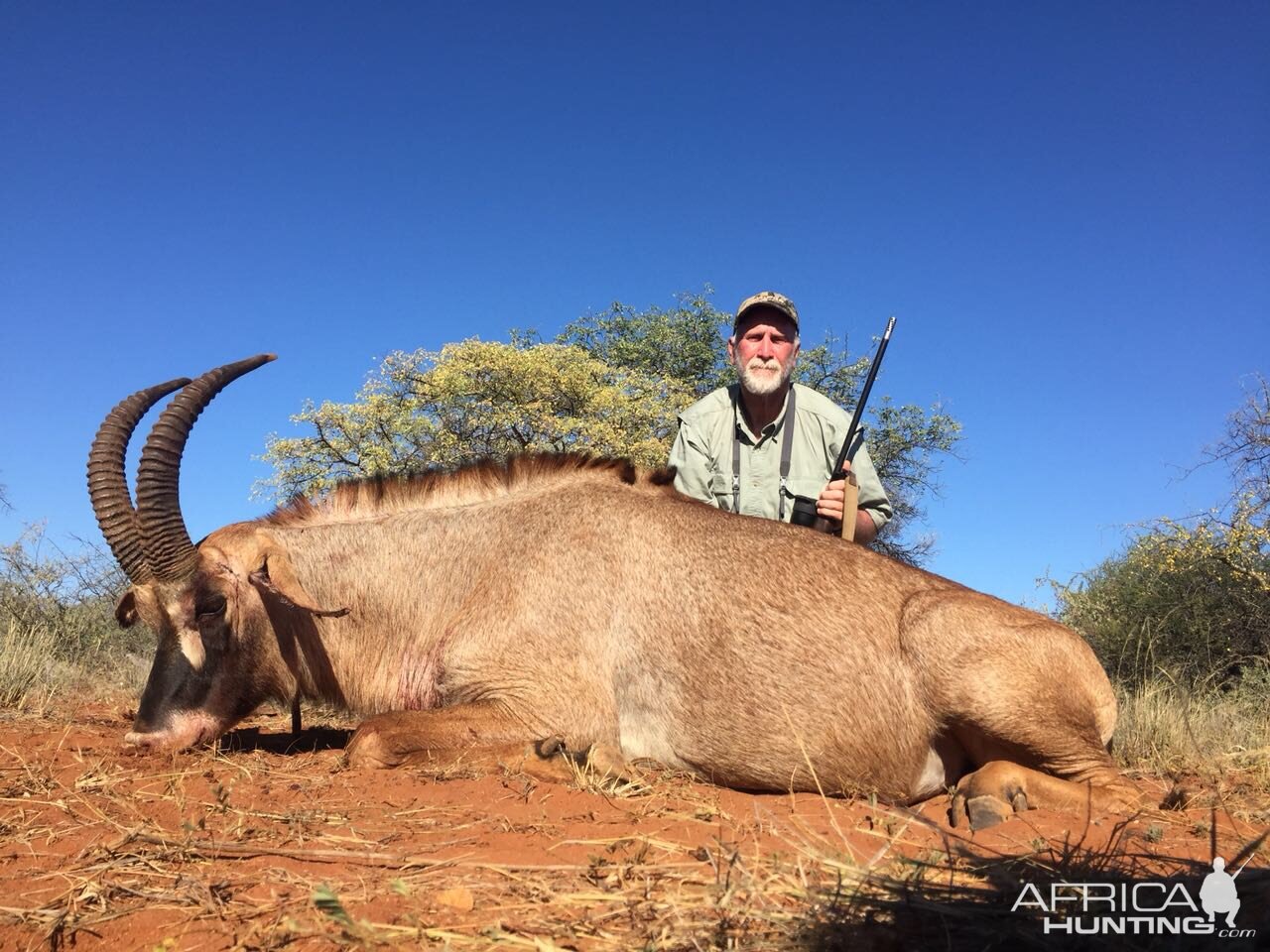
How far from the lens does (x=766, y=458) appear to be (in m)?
7.35

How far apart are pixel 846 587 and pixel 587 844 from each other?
2.20m

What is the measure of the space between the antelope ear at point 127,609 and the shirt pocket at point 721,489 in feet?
13.8

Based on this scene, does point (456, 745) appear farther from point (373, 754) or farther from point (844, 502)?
point (844, 502)

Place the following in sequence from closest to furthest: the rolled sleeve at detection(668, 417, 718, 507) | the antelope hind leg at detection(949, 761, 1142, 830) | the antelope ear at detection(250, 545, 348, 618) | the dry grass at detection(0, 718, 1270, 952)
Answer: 1. the dry grass at detection(0, 718, 1270, 952)
2. the antelope hind leg at detection(949, 761, 1142, 830)
3. the antelope ear at detection(250, 545, 348, 618)
4. the rolled sleeve at detection(668, 417, 718, 507)

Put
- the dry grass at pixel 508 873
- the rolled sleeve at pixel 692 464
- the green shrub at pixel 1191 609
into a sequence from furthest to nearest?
the green shrub at pixel 1191 609, the rolled sleeve at pixel 692 464, the dry grass at pixel 508 873

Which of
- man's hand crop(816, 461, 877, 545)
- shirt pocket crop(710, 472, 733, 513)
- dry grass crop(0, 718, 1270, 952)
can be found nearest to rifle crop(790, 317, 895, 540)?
man's hand crop(816, 461, 877, 545)

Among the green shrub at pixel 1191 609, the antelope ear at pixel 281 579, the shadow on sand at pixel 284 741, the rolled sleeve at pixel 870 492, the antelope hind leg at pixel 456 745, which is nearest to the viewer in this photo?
the antelope hind leg at pixel 456 745

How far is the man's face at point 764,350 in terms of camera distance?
7.39m

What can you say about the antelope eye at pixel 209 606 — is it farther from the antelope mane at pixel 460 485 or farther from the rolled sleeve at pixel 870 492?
the rolled sleeve at pixel 870 492

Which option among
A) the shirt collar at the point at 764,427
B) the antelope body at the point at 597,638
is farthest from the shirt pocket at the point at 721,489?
the antelope body at the point at 597,638

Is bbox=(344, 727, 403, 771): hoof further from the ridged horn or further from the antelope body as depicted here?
the ridged horn

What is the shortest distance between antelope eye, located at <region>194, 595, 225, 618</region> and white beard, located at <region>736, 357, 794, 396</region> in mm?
4298

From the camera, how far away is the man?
7.22 meters

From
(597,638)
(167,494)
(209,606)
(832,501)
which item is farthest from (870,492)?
(167,494)
